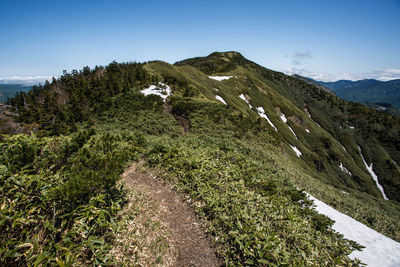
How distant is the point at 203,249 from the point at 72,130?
67.1 ft

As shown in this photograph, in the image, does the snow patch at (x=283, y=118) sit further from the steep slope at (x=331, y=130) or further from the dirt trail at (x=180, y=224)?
the dirt trail at (x=180, y=224)

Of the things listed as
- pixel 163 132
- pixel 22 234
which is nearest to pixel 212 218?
pixel 22 234

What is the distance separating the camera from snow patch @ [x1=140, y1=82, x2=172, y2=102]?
29339 millimetres

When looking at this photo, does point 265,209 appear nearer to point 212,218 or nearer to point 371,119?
point 212,218

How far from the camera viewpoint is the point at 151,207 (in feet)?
23.3

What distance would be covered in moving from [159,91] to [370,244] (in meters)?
29.4

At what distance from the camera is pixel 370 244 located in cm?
945

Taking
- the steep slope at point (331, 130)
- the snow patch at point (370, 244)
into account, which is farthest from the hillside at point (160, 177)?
the steep slope at point (331, 130)

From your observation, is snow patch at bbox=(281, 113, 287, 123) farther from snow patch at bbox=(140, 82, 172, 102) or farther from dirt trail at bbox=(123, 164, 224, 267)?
dirt trail at bbox=(123, 164, 224, 267)

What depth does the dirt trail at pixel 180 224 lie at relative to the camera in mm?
5295

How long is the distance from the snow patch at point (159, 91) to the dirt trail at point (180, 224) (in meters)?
22.0

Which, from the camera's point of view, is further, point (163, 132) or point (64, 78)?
point (64, 78)

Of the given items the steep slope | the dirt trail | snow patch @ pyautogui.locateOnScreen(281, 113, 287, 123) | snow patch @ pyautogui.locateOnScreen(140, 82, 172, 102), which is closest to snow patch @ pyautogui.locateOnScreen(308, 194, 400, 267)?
the dirt trail

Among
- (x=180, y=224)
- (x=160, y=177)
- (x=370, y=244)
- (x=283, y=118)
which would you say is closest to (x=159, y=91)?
(x=160, y=177)
